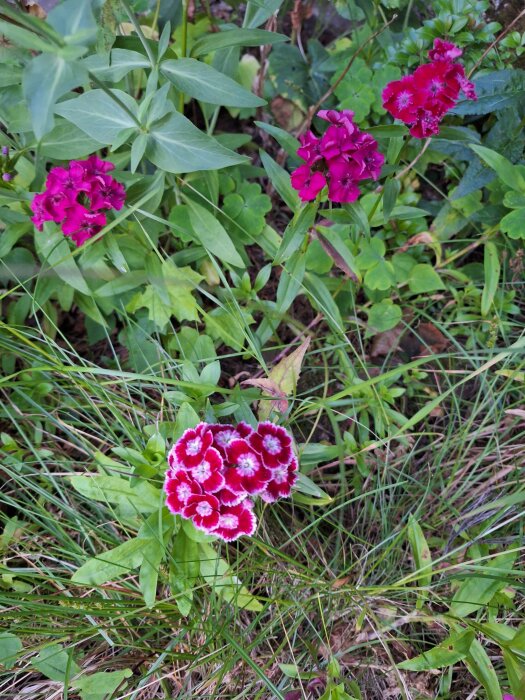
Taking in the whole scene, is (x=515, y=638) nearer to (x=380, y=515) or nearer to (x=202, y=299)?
(x=380, y=515)

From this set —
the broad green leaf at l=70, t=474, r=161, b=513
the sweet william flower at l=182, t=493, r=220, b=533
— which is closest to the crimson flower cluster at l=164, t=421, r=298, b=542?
the sweet william flower at l=182, t=493, r=220, b=533

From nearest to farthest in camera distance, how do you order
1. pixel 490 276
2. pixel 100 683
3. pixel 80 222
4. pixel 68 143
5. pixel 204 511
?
1. pixel 204 511
2. pixel 100 683
3. pixel 80 222
4. pixel 68 143
5. pixel 490 276

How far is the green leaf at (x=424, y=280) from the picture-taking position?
2113 mm

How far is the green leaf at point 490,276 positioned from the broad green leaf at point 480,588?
83 centimetres

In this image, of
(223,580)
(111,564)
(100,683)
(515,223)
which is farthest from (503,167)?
(100,683)

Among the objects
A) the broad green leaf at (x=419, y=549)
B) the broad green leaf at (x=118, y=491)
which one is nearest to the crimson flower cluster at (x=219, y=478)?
the broad green leaf at (x=118, y=491)

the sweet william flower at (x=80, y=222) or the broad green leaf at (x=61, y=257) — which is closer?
the sweet william flower at (x=80, y=222)

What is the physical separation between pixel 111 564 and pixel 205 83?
4.31 feet

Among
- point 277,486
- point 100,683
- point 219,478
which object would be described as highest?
point 219,478

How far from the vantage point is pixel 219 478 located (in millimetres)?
1507

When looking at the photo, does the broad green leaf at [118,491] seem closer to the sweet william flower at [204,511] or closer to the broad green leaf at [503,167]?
the sweet william flower at [204,511]

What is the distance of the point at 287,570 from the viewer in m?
1.75

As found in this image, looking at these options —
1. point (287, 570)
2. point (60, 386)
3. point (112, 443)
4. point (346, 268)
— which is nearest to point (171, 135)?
point (346, 268)

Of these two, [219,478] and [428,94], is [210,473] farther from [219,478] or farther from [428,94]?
[428,94]
